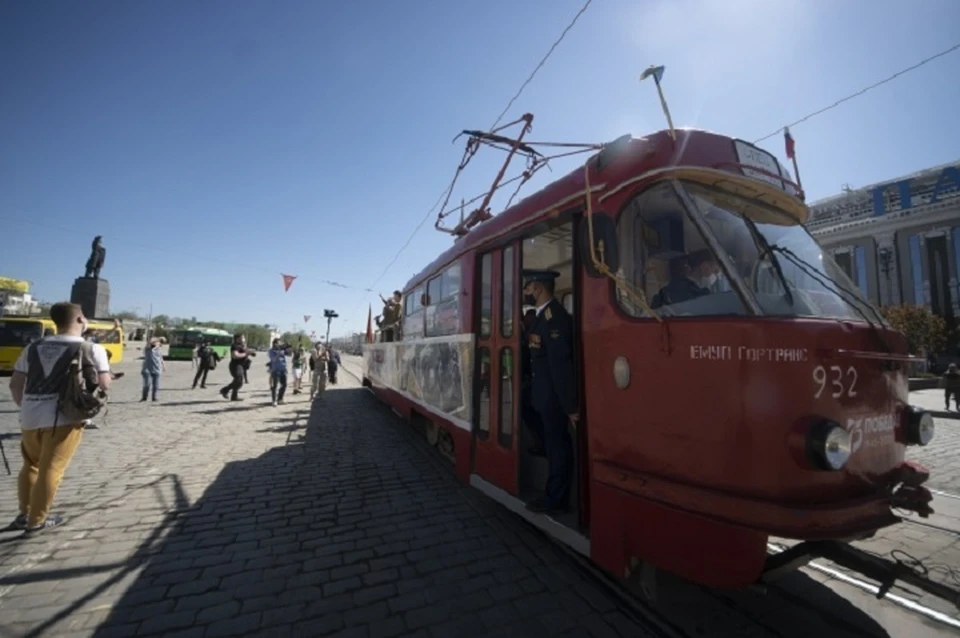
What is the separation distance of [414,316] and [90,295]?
24.6m

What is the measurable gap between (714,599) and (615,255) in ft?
8.37

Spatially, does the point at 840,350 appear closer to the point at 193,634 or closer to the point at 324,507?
the point at 193,634

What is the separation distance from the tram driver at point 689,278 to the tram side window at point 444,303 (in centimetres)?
291

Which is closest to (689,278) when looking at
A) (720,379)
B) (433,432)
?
(720,379)

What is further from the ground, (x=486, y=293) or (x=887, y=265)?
(x=887, y=265)

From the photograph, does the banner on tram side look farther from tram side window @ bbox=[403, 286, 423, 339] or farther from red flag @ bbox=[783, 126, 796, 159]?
red flag @ bbox=[783, 126, 796, 159]

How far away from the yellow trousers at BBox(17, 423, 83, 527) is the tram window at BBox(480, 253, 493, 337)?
3.88m

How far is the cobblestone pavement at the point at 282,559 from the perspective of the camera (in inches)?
106

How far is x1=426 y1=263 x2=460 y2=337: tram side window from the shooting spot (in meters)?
5.43

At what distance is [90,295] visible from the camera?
22.5 meters

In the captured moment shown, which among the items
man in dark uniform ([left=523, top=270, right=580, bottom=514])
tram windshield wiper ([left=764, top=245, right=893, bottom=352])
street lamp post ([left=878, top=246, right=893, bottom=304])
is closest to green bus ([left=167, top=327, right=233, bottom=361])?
man in dark uniform ([left=523, top=270, right=580, bottom=514])

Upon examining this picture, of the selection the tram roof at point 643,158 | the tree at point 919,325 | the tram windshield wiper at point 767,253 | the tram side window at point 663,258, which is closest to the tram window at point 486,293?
the tram roof at point 643,158

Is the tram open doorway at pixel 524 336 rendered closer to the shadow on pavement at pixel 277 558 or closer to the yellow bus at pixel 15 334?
the shadow on pavement at pixel 277 558

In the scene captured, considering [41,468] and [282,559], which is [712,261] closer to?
[282,559]
